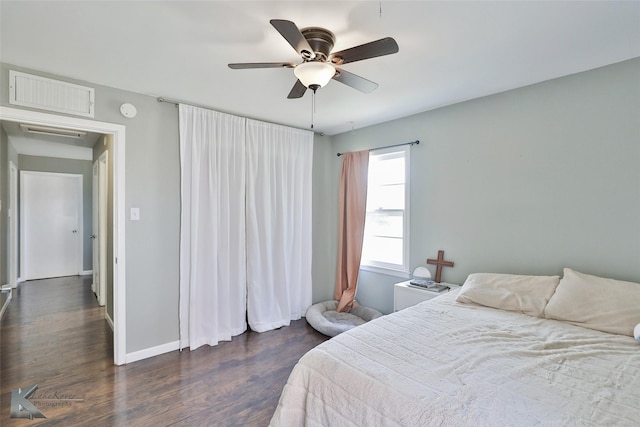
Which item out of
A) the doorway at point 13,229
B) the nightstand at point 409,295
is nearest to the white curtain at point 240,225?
the nightstand at point 409,295

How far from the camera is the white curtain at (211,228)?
2.96m

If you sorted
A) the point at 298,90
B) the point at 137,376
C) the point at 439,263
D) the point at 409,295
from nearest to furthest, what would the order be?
1. the point at 298,90
2. the point at 137,376
3. the point at 409,295
4. the point at 439,263

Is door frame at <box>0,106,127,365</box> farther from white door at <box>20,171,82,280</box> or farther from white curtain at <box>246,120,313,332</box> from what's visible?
white door at <box>20,171,82,280</box>

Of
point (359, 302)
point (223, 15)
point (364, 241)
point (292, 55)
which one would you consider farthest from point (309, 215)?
point (223, 15)

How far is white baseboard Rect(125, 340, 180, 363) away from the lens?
2.68m

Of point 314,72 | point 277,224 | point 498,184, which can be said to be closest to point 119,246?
point 277,224

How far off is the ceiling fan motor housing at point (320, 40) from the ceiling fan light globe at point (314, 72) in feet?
0.42

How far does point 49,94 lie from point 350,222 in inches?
123

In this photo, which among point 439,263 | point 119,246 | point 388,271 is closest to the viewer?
point 119,246

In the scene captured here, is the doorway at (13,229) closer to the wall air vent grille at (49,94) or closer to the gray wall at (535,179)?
the wall air vent grille at (49,94)

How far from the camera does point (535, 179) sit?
97.3 inches

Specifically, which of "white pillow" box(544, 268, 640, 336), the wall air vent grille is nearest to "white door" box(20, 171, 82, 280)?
the wall air vent grille

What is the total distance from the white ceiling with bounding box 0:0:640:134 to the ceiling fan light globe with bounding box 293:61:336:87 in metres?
0.27

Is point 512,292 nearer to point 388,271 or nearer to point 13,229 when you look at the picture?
point 388,271
